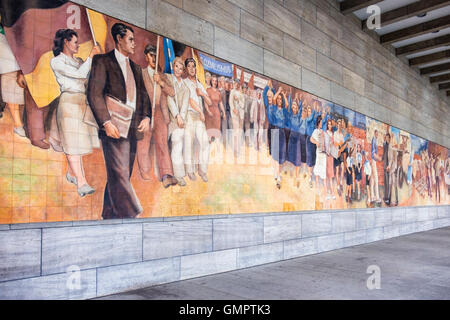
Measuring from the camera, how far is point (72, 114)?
499 centimetres

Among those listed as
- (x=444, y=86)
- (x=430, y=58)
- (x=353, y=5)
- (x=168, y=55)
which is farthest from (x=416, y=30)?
(x=168, y=55)

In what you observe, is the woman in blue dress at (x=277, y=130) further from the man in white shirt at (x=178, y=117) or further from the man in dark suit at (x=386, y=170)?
the man in dark suit at (x=386, y=170)

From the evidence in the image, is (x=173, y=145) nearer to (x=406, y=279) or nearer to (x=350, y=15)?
(x=406, y=279)

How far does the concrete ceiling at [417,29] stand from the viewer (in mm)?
10641

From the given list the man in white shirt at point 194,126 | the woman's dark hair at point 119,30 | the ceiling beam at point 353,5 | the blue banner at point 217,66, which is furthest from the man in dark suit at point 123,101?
the ceiling beam at point 353,5

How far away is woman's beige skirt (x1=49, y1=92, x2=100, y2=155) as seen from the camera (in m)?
4.83

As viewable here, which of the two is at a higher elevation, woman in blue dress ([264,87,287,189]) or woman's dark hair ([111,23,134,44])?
woman's dark hair ([111,23,134,44])

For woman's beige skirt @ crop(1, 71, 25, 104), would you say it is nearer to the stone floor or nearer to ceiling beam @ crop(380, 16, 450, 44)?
the stone floor

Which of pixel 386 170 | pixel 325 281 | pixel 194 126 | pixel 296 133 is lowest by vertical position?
pixel 325 281

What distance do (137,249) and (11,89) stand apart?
8.65 ft

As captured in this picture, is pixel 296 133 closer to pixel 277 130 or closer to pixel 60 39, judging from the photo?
pixel 277 130

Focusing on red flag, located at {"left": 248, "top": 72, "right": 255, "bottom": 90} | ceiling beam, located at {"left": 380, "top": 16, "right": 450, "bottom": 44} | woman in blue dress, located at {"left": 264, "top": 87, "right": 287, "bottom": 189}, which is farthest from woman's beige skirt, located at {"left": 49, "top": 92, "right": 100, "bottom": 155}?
ceiling beam, located at {"left": 380, "top": 16, "right": 450, "bottom": 44}
